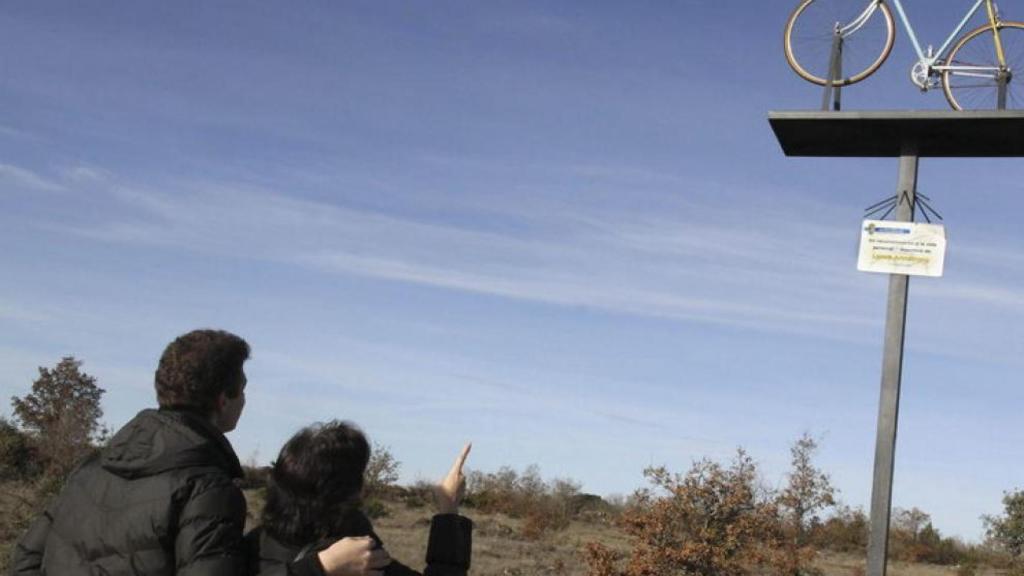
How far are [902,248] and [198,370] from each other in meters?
4.22

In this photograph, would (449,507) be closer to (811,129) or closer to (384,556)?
(384,556)

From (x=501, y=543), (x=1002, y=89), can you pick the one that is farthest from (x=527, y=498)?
(x=1002, y=89)

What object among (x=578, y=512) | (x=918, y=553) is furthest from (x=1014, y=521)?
(x=578, y=512)

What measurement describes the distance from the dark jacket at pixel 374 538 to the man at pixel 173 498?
A: 0.9 inches

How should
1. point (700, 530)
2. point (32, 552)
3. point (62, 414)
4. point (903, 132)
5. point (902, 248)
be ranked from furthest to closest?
point (62, 414) < point (700, 530) < point (903, 132) < point (902, 248) < point (32, 552)

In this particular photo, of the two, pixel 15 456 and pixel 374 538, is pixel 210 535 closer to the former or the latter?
pixel 374 538

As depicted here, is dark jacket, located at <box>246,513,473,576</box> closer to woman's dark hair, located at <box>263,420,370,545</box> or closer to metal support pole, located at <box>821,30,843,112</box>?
woman's dark hair, located at <box>263,420,370,545</box>

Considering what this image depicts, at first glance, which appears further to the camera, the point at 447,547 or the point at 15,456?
the point at 15,456

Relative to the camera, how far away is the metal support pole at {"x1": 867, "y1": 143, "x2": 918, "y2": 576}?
6.19m

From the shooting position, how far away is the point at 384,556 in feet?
8.87

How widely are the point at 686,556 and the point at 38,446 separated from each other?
1017 centimetres

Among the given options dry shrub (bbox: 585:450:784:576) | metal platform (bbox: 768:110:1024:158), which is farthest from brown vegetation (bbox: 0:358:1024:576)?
metal platform (bbox: 768:110:1024:158)

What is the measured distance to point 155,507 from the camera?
271cm

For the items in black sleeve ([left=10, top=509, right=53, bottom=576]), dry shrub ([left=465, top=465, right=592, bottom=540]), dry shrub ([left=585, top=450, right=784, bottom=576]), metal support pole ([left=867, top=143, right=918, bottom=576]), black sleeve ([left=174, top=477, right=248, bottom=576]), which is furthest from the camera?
dry shrub ([left=465, top=465, right=592, bottom=540])
